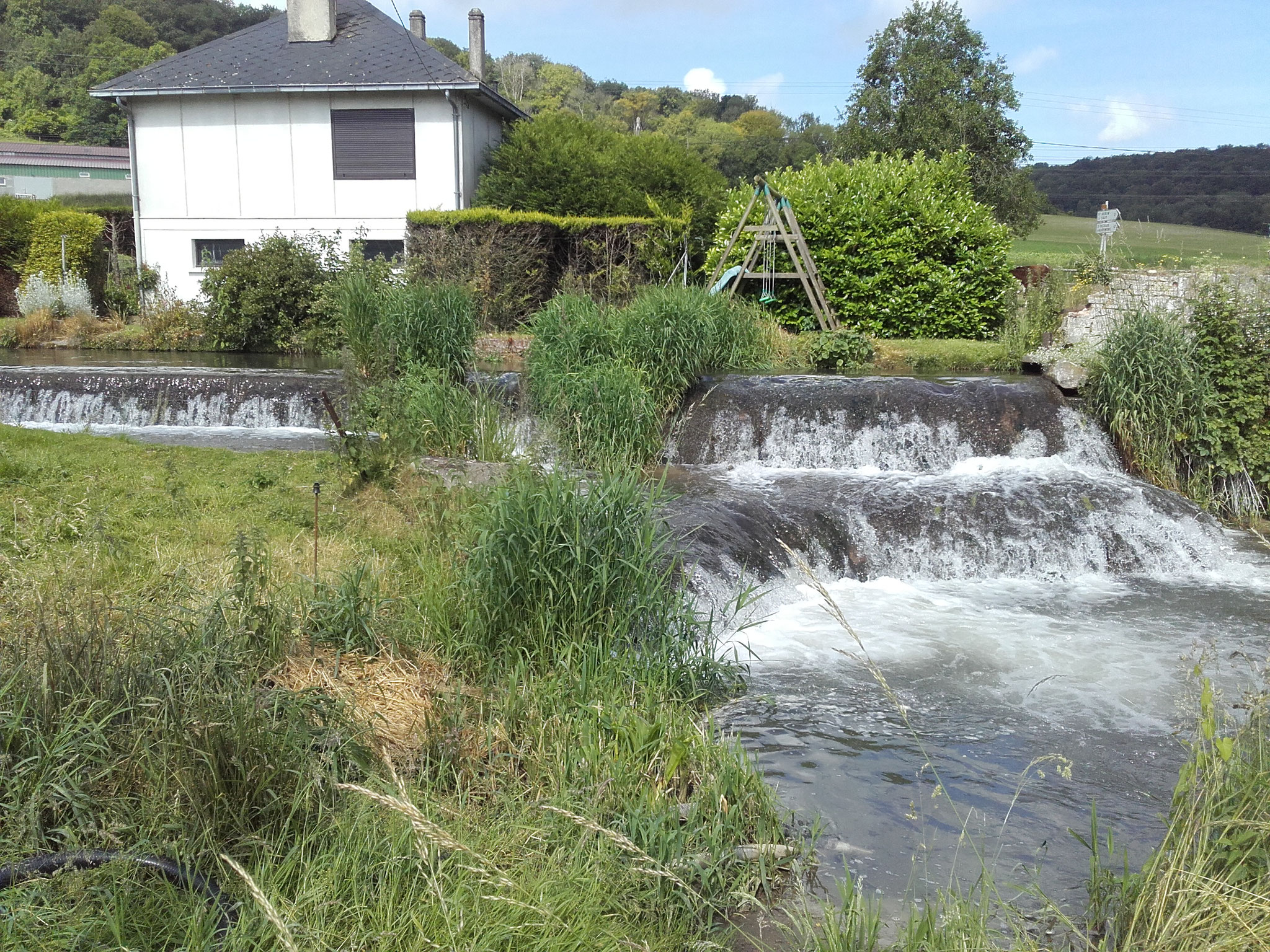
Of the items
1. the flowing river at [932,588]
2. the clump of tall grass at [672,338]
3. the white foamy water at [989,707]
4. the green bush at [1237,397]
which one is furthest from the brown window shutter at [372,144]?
the white foamy water at [989,707]

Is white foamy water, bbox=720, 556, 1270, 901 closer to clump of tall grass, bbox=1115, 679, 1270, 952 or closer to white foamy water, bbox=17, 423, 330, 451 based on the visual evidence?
clump of tall grass, bbox=1115, 679, 1270, 952

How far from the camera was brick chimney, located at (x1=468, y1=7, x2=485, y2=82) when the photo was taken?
81.6ft

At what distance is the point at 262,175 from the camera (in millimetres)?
20391

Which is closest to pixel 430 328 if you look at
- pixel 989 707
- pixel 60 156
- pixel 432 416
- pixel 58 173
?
pixel 432 416

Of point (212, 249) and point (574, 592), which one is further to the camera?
point (212, 249)

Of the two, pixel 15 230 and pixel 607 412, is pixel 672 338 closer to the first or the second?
pixel 607 412

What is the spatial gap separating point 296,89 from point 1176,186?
126ft

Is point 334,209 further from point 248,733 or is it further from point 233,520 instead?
point 248,733

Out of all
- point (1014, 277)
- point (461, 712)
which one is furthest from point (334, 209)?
point (461, 712)

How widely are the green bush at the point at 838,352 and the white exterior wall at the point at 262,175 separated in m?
9.29

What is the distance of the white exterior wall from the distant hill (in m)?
27.5

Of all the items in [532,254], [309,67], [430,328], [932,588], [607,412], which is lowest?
[932,588]

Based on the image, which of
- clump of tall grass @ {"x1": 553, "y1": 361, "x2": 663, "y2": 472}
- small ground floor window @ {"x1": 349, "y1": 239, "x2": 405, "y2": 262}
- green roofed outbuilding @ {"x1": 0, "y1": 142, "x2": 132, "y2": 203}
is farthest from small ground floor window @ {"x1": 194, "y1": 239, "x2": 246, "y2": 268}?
green roofed outbuilding @ {"x1": 0, "y1": 142, "x2": 132, "y2": 203}

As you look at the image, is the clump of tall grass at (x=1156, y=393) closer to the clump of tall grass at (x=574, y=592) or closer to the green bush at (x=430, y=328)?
the green bush at (x=430, y=328)
